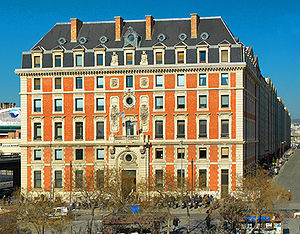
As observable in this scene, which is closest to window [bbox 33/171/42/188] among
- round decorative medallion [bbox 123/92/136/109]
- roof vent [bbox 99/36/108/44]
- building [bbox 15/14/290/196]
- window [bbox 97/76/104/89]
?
Result: building [bbox 15/14/290/196]

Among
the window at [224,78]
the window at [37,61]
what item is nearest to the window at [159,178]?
the window at [224,78]

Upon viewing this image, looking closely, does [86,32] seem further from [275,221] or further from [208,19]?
[275,221]

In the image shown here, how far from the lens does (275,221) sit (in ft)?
190

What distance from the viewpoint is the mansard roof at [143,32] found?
8581cm

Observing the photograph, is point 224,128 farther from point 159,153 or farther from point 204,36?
point 204,36

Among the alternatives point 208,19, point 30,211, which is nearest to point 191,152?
point 208,19

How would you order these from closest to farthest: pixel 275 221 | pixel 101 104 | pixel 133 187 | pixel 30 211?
1. pixel 30 211
2. pixel 275 221
3. pixel 133 187
4. pixel 101 104

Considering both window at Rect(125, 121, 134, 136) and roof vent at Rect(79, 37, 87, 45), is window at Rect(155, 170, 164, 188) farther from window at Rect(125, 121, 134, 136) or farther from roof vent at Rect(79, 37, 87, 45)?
roof vent at Rect(79, 37, 87, 45)

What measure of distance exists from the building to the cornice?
0.15 m

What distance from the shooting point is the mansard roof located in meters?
85.8

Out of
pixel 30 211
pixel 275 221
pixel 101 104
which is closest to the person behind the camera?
pixel 30 211

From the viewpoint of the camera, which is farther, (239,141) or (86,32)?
(86,32)

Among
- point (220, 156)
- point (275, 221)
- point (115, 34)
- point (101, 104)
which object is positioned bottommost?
point (275, 221)

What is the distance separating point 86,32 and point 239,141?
30674 millimetres
